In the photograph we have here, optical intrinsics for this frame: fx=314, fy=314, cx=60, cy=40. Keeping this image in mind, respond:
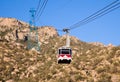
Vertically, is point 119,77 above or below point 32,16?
below

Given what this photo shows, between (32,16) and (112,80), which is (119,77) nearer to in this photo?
(112,80)

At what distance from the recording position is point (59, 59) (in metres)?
58.1

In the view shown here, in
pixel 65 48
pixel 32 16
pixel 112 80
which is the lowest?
pixel 112 80

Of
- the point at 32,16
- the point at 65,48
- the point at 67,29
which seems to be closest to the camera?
the point at 67,29

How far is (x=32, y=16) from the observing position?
135375 mm

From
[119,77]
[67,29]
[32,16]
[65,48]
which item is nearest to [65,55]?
[65,48]

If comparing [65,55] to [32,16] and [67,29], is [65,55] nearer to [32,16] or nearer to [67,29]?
[67,29]

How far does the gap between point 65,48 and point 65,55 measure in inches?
52.1

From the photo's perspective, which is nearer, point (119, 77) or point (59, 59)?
point (59, 59)

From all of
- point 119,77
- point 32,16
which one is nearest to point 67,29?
point 32,16

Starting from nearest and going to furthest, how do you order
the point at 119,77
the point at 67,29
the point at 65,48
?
the point at 67,29 < the point at 65,48 < the point at 119,77

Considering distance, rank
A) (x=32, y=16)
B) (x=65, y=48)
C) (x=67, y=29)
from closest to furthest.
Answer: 1. (x=67, y=29)
2. (x=65, y=48)
3. (x=32, y=16)

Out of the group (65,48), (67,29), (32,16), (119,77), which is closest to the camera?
(67,29)

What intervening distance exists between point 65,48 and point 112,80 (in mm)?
147966
